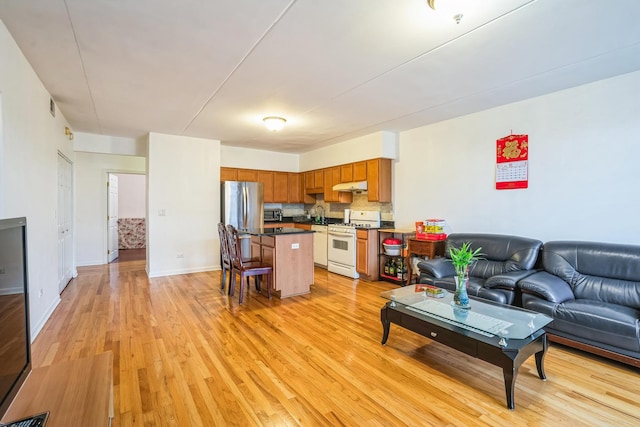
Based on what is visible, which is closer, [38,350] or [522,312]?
[522,312]

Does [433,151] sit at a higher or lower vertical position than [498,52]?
lower

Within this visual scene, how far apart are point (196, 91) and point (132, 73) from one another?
64 centimetres

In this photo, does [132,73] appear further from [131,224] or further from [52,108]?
[131,224]

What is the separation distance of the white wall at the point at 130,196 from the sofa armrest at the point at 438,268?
8666 mm

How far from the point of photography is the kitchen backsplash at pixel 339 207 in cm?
581

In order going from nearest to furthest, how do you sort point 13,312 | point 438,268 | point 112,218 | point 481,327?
point 13,312
point 481,327
point 438,268
point 112,218

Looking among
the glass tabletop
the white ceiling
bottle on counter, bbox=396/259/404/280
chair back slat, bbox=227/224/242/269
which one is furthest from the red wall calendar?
chair back slat, bbox=227/224/242/269

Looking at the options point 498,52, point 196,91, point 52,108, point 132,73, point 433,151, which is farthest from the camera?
point 433,151

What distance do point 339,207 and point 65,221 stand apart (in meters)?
4.95

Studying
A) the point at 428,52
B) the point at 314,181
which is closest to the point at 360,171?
the point at 314,181

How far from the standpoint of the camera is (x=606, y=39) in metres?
2.46

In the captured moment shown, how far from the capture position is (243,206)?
6.19m

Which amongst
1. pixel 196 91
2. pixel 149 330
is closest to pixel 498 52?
pixel 196 91

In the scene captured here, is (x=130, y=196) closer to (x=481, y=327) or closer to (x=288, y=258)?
(x=288, y=258)
